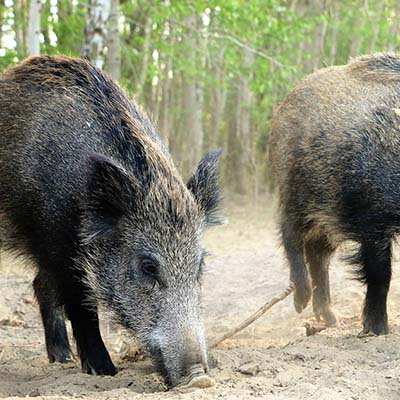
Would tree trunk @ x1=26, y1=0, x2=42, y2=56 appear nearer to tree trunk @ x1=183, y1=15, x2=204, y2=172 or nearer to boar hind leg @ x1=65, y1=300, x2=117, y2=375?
boar hind leg @ x1=65, y1=300, x2=117, y2=375

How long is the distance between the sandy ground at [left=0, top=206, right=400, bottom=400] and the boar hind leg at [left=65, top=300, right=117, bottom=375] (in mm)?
107

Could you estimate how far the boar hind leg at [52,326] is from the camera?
6.20 meters

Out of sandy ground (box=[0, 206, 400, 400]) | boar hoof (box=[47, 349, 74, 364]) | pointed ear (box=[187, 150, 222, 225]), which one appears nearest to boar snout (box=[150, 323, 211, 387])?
sandy ground (box=[0, 206, 400, 400])

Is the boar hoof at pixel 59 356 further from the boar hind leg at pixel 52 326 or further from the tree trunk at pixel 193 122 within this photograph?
the tree trunk at pixel 193 122

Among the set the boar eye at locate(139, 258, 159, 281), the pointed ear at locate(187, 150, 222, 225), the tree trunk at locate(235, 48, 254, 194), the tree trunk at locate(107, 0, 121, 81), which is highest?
the tree trunk at locate(107, 0, 121, 81)

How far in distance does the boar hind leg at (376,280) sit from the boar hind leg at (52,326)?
224 centimetres

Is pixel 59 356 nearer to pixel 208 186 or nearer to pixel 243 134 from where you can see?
pixel 208 186

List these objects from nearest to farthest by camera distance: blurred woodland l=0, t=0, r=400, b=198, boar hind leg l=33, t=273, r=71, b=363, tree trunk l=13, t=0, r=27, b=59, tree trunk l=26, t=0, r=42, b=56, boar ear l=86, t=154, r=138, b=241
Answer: boar ear l=86, t=154, r=138, b=241 < boar hind leg l=33, t=273, r=71, b=363 < tree trunk l=26, t=0, r=42, b=56 < blurred woodland l=0, t=0, r=400, b=198 < tree trunk l=13, t=0, r=27, b=59

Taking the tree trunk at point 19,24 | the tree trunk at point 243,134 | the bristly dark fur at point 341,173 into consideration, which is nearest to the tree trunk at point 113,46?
the tree trunk at point 19,24

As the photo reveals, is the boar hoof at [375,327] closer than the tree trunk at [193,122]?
Yes

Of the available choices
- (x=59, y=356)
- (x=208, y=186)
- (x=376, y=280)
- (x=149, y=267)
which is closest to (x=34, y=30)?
(x=59, y=356)

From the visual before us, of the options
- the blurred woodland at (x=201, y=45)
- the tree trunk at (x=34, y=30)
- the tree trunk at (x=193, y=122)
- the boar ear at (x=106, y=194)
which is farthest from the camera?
the tree trunk at (x=193, y=122)

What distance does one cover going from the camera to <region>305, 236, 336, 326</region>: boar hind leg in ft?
24.2

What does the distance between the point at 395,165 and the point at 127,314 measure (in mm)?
2385
